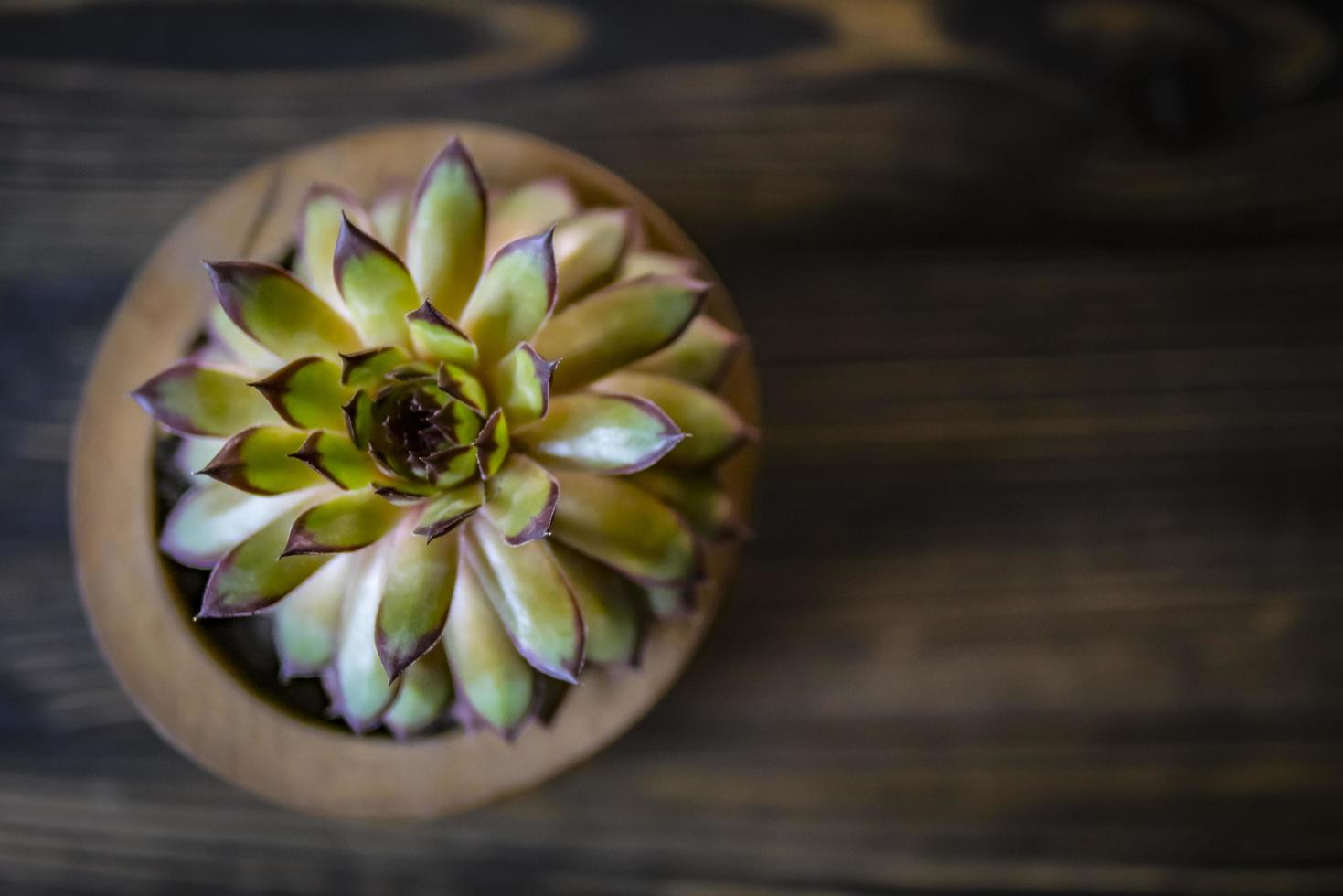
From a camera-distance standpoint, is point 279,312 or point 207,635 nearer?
point 279,312

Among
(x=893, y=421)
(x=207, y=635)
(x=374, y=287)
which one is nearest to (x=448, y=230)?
(x=374, y=287)

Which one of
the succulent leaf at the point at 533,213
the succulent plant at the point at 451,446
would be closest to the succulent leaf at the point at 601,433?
the succulent plant at the point at 451,446

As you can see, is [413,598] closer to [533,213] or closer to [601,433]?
[601,433]

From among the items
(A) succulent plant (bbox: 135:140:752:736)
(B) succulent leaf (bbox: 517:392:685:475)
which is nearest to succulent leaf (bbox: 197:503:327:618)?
(A) succulent plant (bbox: 135:140:752:736)

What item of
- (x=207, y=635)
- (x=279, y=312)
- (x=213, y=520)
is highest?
(x=279, y=312)

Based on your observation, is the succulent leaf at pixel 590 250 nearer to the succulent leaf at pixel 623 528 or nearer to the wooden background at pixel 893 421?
the succulent leaf at pixel 623 528

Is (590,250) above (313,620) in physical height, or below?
above

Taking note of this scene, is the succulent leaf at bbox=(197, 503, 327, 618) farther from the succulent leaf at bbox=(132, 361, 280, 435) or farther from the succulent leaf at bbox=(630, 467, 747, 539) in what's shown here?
the succulent leaf at bbox=(630, 467, 747, 539)
